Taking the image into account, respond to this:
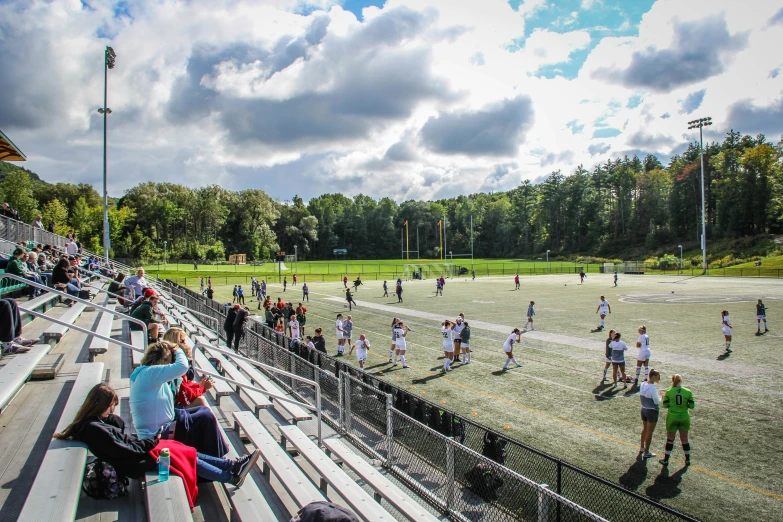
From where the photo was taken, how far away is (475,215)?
149 m

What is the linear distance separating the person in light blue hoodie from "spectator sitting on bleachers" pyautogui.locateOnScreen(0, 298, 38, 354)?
12.5ft

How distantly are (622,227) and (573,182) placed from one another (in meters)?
18.2

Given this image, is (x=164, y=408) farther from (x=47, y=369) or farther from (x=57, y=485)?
(x=47, y=369)

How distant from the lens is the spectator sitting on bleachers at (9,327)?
7008 millimetres

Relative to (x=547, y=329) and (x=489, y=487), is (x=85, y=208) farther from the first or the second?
(x=489, y=487)

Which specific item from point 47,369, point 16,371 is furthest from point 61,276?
point 16,371

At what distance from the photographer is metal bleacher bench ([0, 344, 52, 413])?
5.48m

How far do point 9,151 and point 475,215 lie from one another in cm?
13725

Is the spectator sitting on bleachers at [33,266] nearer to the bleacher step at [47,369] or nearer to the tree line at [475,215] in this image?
the bleacher step at [47,369]

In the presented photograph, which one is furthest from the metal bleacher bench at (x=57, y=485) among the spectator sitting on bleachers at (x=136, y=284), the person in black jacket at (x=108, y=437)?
the spectator sitting on bleachers at (x=136, y=284)

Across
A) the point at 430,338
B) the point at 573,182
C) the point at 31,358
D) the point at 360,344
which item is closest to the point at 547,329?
the point at 430,338

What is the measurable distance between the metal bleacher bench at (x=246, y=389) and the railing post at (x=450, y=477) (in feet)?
10.2

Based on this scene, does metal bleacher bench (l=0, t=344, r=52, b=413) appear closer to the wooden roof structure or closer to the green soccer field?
the green soccer field

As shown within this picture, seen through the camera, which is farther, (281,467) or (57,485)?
(281,467)
